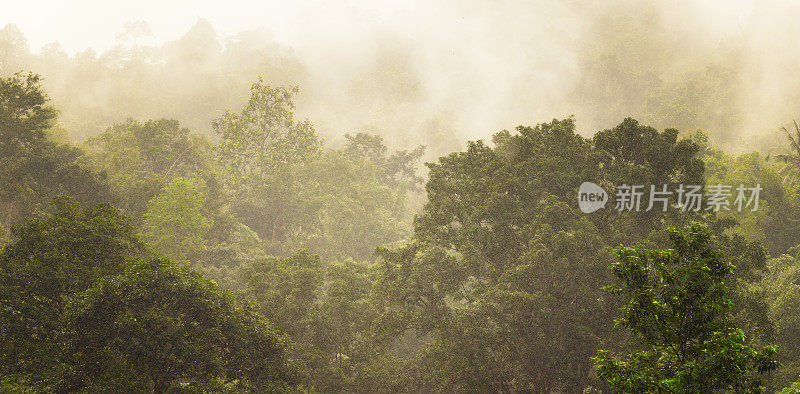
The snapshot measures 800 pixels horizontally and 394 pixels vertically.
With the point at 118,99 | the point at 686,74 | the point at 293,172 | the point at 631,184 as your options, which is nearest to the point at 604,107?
the point at 686,74

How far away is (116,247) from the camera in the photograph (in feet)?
63.0

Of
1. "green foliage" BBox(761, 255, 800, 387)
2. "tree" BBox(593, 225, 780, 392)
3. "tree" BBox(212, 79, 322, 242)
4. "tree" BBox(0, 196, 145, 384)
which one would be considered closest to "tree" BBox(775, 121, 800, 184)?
"green foliage" BBox(761, 255, 800, 387)

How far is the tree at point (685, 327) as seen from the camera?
24.2 ft

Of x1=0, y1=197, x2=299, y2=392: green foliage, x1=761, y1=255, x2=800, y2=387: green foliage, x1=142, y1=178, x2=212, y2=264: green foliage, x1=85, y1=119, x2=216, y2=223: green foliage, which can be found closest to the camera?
x1=0, y1=197, x2=299, y2=392: green foliage

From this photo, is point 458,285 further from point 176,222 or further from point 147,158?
point 147,158

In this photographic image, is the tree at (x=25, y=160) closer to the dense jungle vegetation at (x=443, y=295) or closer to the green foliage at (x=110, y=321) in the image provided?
the dense jungle vegetation at (x=443, y=295)

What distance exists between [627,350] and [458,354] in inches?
231

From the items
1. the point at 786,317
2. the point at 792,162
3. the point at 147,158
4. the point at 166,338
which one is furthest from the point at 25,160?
the point at 792,162

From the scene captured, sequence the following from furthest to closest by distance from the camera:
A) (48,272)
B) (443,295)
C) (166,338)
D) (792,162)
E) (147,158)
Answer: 1. (147,158)
2. (792,162)
3. (443,295)
4. (48,272)
5. (166,338)

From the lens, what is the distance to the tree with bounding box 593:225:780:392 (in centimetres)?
737

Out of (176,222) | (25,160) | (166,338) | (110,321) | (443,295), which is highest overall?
(25,160)

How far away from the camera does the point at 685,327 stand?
799 centimetres

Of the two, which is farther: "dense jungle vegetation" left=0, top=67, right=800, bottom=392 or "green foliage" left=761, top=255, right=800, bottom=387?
"green foliage" left=761, top=255, right=800, bottom=387

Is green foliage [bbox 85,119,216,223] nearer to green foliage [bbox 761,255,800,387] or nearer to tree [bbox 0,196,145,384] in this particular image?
tree [bbox 0,196,145,384]
